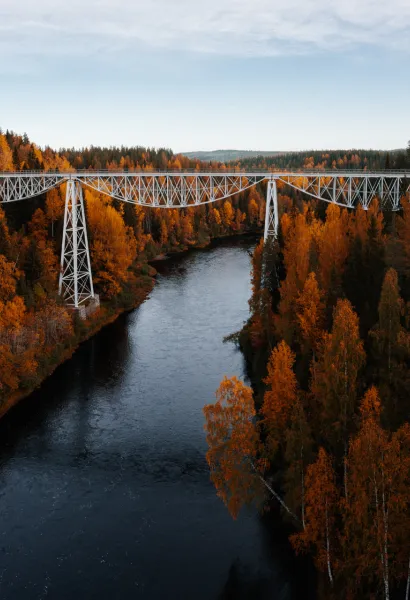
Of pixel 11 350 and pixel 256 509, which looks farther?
pixel 11 350

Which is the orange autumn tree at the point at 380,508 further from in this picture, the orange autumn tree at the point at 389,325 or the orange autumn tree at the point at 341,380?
the orange autumn tree at the point at 389,325

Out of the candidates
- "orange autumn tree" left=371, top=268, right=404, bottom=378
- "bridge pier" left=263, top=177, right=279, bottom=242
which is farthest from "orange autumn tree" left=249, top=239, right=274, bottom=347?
"orange autumn tree" left=371, top=268, right=404, bottom=378

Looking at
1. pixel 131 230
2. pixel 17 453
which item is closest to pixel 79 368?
pixel 17 453

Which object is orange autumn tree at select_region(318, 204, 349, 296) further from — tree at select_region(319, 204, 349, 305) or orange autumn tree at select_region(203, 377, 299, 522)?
orange autumn tree at select_region(203, 377, 299, 522)

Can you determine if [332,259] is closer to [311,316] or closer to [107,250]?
[311,316]

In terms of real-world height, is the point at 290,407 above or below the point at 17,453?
above

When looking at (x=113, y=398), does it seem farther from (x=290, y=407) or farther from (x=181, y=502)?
(x=290, y=407)
